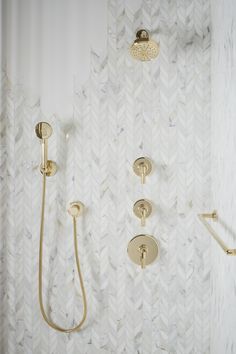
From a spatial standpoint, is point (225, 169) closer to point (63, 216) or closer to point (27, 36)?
point (63, 216)

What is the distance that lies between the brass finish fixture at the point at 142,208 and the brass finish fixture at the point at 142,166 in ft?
0.41

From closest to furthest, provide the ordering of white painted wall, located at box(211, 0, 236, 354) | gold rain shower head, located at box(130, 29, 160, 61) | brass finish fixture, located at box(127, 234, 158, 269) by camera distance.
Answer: white painted wall, located at box(211, 0, 236, 354), gold rain shower head, located at box(130, 29, 160, 61), brass finish fixture, located at box(127, 234, 158, 269)

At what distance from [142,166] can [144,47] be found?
520 mm

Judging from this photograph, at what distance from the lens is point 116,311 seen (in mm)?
1625

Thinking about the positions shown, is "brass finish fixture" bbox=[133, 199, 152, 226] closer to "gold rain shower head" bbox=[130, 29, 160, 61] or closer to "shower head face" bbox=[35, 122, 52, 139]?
"shower head face" bbox=[35, 122, 52, 139]

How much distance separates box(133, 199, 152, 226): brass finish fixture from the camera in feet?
5.16

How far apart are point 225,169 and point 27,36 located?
44.4 inches

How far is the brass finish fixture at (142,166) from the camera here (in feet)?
5.16

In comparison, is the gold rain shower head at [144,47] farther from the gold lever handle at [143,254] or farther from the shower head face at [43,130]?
the gold lever handle at [143,254]

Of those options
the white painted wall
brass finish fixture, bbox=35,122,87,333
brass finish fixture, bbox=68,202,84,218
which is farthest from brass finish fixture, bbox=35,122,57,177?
the white painted wall

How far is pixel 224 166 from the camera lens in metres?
1.26

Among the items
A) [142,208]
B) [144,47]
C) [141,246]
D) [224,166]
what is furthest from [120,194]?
[144,47]

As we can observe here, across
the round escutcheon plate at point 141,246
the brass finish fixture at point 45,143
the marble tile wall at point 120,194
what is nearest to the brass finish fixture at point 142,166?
the marble tile wall at point 120,194

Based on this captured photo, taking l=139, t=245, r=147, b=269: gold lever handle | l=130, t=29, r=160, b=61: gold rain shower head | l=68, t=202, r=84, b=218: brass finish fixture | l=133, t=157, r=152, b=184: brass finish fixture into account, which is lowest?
l=139, t=245, r=147, b=269: gold lever handle
